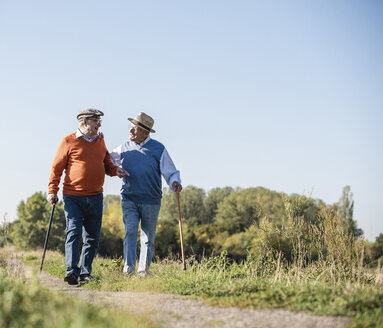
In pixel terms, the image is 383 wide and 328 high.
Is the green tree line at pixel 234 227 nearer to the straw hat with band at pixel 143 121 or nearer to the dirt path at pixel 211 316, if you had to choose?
the straw hat with band at pixel 143 121

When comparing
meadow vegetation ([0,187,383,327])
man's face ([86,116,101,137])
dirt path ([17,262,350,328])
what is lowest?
dirt path ([17,262,350,328])

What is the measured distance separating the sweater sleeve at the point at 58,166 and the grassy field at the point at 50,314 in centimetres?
263

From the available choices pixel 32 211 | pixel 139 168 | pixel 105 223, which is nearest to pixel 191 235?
pixel 105 223

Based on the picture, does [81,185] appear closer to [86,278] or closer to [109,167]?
[109,167]

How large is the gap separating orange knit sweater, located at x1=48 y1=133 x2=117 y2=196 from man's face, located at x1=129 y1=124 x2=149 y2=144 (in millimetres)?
728

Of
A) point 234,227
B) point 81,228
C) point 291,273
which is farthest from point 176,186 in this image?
point 234,227

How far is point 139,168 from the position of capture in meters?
6.66

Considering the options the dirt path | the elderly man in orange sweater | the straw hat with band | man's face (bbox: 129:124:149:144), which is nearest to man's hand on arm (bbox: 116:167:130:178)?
the elderly man in orange sweater

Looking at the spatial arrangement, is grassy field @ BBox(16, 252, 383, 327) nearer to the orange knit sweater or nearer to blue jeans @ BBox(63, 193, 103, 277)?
blue jeans @ BBox(63, 193, 103, 277)

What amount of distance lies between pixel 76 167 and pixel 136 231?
131 cm

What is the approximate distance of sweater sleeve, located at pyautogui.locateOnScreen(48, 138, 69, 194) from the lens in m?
6.15

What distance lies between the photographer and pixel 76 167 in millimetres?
6211

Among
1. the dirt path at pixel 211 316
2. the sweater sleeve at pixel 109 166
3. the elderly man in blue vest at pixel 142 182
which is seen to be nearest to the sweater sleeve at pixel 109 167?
the sweater sleeve at pixel 109 166

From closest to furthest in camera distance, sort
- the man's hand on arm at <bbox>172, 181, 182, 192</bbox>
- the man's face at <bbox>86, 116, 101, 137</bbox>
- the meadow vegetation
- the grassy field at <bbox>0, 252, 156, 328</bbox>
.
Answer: the grassy field at <bbox>0, 252, 156, 328</bbox> → the meadow vegetation → the man's face at <bbox>86, 116, 101, 137</bbox> → the man's hand on arm at <bbox>172, 181, 182, 192</bbox>
